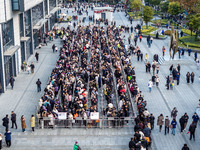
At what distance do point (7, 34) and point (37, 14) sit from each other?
17.0 metres

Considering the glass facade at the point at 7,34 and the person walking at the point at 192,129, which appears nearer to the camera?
the person walking at the point at 192,129

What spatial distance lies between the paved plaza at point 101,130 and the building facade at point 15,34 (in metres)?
1.41

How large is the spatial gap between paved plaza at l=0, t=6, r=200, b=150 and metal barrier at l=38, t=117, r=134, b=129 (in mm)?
333

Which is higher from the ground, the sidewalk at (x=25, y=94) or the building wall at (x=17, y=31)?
the building wall at (x=17, y=31)

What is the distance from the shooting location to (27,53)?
4422 centimetres

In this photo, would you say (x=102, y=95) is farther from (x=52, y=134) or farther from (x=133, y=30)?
(x=133, y=30)

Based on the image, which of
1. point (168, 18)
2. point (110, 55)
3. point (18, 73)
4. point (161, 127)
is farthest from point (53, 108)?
point (168, 18)

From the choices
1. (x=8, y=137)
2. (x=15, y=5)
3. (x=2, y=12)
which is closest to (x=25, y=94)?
(x=2, y=12)

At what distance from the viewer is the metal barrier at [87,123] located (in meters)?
25.3

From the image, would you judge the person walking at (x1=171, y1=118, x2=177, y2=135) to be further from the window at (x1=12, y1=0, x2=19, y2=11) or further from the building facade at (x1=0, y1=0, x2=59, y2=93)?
the window at (x1=12, y1=0, x2=19, y2=11)

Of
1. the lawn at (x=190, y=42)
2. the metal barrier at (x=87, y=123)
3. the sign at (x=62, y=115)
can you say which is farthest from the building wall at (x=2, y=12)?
the lawn at (x=190, y=42)

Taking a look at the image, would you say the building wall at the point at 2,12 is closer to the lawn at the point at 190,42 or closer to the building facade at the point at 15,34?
the building facade at the point at 15,34

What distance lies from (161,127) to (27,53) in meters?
23.3

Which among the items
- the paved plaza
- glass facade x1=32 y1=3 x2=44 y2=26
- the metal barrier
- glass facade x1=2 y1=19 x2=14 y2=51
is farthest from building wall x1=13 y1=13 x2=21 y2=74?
A: the metal barrier
